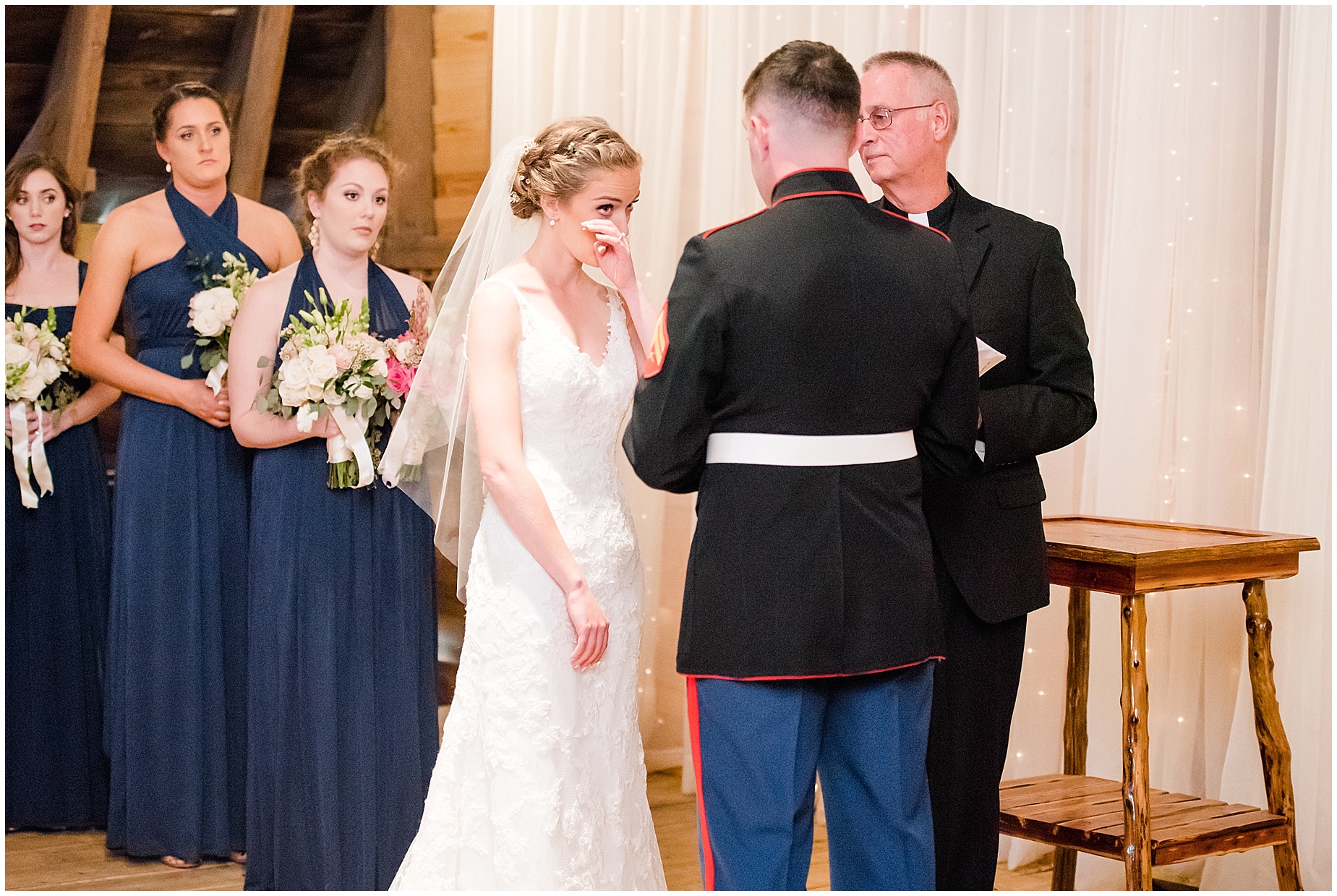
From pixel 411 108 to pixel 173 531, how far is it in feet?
4.55

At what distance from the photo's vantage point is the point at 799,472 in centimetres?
192

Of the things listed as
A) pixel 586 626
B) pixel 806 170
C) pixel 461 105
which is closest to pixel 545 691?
pixel 586 626

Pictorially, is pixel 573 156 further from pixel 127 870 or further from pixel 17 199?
pixel 127 870

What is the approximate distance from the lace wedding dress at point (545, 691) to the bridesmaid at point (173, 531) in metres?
1.07

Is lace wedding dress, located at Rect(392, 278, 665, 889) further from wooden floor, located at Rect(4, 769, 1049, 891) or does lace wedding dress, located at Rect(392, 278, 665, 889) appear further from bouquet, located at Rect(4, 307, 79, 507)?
bouquet, located at Rect(4, 307, 79, 507)

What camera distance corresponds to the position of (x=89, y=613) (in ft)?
11.4

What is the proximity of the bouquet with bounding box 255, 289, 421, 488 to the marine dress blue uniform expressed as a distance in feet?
4.06

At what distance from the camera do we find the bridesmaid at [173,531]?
10.9 feet

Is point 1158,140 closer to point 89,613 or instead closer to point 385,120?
point 385,120

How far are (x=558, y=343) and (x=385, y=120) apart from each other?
1.61 metres

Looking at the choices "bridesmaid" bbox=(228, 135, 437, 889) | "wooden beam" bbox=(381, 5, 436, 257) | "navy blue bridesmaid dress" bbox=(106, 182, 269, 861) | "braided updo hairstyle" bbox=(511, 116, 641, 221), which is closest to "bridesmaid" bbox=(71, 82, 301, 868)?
"navy blue bridesmaid dress" bbox=(106, 182, 269, 861)

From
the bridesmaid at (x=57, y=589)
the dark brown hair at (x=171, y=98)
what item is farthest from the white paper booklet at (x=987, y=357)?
the bridesmaid at (x=57, y=589)

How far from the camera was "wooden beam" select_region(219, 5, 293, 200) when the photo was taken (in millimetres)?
3445

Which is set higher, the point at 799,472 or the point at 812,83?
the point at 812,83
